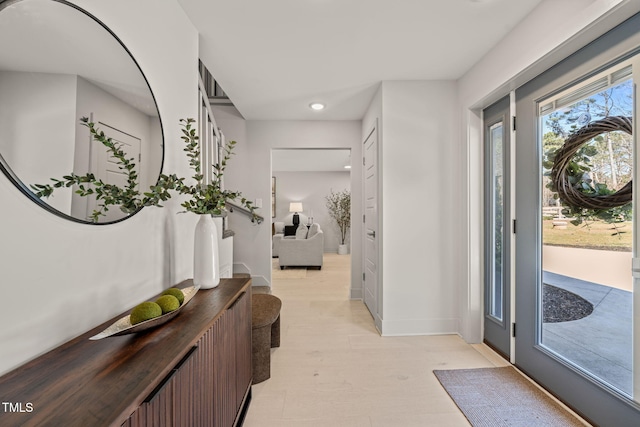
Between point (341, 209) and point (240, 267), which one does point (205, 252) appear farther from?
point (341, 209)

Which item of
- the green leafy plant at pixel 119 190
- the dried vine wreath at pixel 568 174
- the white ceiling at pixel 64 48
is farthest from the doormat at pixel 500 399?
the white ceiling at pixel 64 48

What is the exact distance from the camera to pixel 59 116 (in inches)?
32.1

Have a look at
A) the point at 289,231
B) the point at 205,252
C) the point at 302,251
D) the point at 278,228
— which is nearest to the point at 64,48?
the point at 205,252

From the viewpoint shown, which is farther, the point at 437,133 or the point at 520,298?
the point at 437,133

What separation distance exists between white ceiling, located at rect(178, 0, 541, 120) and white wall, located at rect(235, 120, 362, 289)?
88cm

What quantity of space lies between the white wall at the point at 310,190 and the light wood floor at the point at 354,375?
523 centimetres

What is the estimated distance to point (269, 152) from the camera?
3871mm

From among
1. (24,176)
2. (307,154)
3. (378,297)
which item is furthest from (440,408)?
(307,154)

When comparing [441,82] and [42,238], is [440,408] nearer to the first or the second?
[42,238]

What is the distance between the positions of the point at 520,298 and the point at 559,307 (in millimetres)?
258

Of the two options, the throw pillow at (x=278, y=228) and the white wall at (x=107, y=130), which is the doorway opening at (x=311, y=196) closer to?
the throw pillow at (x=278, y=228)

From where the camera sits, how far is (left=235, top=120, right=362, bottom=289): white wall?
3838 mm

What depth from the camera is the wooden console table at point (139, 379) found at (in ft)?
1.87

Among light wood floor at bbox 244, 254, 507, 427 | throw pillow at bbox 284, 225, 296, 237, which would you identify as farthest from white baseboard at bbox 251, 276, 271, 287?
throw pillow at bbox 284, 225, 296, 237
